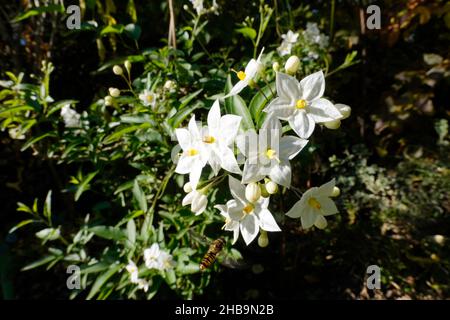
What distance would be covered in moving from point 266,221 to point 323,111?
256mm

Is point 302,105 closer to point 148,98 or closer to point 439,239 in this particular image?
point 148,98

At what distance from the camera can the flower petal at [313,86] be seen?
0.73 m

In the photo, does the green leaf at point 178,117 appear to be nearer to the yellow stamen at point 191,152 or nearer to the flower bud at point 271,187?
the yellow stamen at point 191,152

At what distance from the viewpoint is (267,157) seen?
2.17 ft

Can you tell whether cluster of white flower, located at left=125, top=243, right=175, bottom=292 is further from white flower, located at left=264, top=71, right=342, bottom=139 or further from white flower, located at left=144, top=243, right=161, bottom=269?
white flower, located at left=264, top=71, right=342, bottom=139

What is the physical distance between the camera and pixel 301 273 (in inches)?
70.2

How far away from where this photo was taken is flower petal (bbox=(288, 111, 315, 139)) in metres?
0.68

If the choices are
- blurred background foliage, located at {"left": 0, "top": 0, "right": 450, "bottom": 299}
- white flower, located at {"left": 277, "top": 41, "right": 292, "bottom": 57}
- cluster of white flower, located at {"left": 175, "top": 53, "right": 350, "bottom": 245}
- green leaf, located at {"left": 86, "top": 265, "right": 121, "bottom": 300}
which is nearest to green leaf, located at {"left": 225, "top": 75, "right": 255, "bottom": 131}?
cluster of white flower, located at {"left": 175, "top": 53, "right": 350, "bottom": 245}

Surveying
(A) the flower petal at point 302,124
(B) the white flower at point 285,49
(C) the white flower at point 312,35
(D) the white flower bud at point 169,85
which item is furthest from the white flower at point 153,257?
(C) the white flower at point 312,35

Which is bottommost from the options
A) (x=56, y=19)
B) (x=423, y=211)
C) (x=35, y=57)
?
(x=423, y=211)
